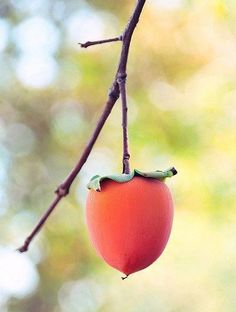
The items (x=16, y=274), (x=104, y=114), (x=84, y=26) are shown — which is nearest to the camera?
(x=104, y=114)

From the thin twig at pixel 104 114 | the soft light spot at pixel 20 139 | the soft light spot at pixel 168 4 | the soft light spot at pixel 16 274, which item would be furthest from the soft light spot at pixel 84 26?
the thin twig at pixel 104 114

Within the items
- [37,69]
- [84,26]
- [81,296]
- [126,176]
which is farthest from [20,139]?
[126,176]

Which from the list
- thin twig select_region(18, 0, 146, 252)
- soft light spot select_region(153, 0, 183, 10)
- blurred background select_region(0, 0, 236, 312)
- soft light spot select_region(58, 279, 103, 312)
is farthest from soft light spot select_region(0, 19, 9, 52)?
thin twig select_region(18, 0, 146, 252)

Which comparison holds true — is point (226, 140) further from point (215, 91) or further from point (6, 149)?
point (6, 149)

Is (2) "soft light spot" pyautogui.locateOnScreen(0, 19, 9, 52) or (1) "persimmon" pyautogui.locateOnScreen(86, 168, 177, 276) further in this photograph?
(2) "soft light spot" pyautogui.locateOnScreen(0, 19, 9, 52)

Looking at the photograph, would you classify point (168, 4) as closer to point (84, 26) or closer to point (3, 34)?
point (84, 26)

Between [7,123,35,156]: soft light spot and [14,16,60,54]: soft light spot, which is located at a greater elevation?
[14,16,60,54]: soft light spot

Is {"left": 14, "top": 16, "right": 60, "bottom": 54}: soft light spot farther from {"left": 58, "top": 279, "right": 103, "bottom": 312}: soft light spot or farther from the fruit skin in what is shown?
the fruit skin
